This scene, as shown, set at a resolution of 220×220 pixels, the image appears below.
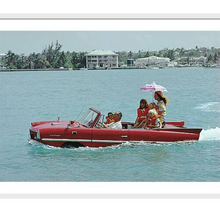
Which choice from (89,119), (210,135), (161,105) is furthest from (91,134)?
(210,135)

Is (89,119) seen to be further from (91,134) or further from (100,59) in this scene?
(100,59)

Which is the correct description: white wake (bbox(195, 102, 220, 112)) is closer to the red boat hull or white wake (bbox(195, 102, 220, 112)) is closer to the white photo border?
the red boat hull

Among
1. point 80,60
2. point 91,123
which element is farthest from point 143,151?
point 80,60

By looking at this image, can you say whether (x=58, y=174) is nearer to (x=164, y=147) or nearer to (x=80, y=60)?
(x=164, y=147)

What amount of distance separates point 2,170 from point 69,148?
230 centimetres

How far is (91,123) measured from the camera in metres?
13.6

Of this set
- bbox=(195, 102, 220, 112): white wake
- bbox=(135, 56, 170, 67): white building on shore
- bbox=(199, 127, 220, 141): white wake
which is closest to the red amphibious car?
bbox=(199, 127, 220, 141): white wake

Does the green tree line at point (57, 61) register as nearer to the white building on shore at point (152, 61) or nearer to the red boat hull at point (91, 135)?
the white building on shore at point (152, 61)

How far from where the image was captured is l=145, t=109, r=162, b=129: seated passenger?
542 inches

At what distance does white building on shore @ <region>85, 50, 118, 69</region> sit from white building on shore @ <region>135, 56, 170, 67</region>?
27.3ft

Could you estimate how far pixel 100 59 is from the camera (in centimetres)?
9038

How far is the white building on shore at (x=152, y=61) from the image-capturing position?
99125 mm

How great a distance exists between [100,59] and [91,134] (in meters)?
77.9
